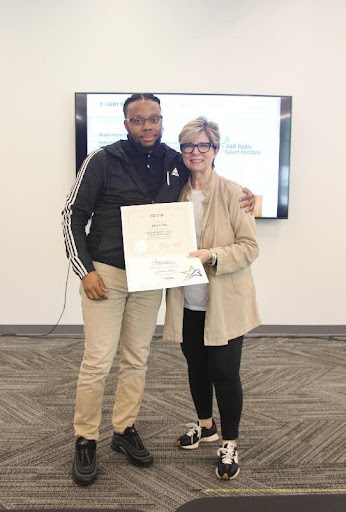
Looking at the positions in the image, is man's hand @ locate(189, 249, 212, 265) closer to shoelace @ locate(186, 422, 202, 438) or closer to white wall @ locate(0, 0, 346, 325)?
shoelace @ locate(186, 422, 202, 438)

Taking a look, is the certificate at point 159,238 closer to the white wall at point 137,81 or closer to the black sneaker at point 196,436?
the black sneaker at point 196,436

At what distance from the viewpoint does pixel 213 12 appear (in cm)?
363

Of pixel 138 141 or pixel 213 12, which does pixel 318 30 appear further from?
pixel 138 141

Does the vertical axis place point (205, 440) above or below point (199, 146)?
below

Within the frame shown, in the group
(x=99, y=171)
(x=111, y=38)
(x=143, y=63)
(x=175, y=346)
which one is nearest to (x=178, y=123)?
(x=143, y=63)

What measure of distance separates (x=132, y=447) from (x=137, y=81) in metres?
2.86

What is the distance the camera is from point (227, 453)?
1.84 meters

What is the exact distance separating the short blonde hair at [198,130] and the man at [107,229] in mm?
122

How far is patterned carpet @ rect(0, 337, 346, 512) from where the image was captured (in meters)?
1.75

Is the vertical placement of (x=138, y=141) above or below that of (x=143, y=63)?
below

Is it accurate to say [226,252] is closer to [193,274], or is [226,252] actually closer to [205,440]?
[193,274]

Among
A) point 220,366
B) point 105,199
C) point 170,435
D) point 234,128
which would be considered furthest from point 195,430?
point 234,128

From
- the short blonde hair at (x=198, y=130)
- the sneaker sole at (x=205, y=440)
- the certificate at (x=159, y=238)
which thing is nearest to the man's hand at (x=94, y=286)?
the certificate at (x=159, y=238)

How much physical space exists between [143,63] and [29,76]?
0.94 metres
